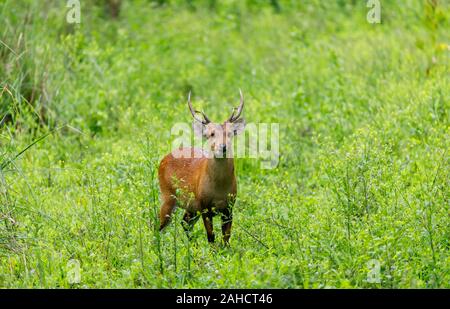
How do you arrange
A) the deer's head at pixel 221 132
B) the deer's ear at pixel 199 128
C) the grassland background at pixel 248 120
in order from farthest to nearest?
1. the deer's ear at pixel 199 128
2. the deer's head at pixel 221 132
3. the grassland background at pixel 248 120

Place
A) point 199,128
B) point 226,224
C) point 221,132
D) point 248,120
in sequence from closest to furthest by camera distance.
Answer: point 221,132
point 226,224
point 199,128
point 248,120

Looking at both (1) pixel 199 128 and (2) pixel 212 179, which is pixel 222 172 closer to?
(2) pixel 212 179

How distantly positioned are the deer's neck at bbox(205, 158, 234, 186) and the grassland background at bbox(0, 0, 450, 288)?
387 millimetres

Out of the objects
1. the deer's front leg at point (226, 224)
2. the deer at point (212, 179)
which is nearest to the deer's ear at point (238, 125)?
the deer at point (212, 179)

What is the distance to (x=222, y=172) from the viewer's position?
7043 millimetres

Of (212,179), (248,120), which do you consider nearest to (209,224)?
(212,179)

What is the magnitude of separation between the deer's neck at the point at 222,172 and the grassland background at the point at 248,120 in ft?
1.27

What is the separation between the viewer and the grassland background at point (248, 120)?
21.0ft

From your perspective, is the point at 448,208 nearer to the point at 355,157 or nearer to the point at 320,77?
the point at 355,157

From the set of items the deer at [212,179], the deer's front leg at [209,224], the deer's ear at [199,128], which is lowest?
the deer's front leg at [209,224]

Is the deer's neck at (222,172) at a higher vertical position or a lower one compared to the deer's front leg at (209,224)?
higher

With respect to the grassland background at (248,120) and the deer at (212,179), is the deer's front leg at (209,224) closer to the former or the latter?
the deer at (212,179)

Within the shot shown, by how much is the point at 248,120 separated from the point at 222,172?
2992mm

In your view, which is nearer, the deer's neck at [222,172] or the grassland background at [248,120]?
the grassland background at [248,120]
